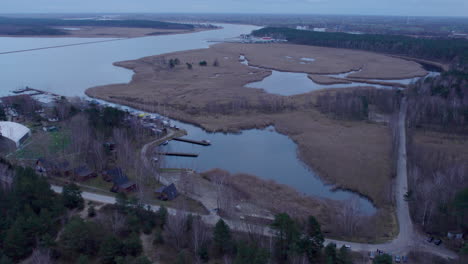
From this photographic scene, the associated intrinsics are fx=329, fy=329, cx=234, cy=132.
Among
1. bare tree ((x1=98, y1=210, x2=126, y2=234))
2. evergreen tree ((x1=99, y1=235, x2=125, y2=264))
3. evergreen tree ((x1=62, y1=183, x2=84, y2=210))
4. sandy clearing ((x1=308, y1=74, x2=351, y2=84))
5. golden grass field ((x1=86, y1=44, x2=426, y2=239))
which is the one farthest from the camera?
sandy clearing ((x1=308, y1=74, x2=351, y2=84))

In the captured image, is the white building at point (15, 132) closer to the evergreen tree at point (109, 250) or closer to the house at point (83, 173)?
the house at point (83, 173)

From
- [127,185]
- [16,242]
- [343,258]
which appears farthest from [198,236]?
[127,185]

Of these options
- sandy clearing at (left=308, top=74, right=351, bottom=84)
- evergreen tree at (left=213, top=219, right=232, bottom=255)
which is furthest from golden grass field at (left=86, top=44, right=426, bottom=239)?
evergreen tree at (left=213, top=219, right=232, bottom=255)

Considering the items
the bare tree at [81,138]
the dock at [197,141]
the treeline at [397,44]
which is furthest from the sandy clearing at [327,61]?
the bare tree at [81,138]

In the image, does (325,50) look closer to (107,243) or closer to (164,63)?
(164,63)

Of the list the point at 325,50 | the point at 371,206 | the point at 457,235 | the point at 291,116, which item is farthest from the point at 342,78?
the point at 457,235

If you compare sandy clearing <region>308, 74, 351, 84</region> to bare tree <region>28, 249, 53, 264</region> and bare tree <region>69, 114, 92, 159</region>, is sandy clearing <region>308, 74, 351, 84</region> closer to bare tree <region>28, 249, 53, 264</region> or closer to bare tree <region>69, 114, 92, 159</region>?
bare tree <region>69, 114, 92, 159</region>

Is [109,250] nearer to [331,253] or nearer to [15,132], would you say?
[331,253]
